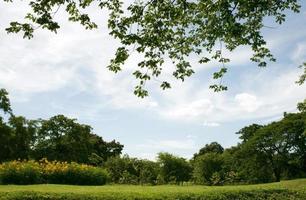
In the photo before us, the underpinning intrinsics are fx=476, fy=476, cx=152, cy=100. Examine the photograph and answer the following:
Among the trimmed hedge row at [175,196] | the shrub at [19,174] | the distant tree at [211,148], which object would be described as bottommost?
the trimmed hedge row at [175,196]

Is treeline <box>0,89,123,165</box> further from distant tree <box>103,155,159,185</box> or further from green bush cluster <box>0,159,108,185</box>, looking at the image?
green bush cluster <box>0,159,108,185</box>

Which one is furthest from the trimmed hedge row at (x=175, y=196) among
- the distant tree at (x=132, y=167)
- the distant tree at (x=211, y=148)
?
the distant tree at (x=211, y=148)

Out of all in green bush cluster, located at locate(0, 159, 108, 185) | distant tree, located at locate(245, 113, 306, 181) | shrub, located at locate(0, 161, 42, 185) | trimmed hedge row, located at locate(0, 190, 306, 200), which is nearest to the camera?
trimmed hedge row, located at locate(0, 190, 306, 200)

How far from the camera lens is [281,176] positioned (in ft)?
172

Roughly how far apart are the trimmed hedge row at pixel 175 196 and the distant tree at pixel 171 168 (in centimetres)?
2051

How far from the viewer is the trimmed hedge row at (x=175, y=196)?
53.1ft

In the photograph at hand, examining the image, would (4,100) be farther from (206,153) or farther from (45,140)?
(206,153)

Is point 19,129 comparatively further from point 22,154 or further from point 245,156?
point 245,156

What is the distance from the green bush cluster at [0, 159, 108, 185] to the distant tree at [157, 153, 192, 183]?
15.5 m

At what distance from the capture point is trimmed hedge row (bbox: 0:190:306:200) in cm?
1617

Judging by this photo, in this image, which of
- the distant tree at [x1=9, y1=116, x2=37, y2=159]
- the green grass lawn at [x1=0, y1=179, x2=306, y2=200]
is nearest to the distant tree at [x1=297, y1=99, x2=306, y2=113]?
the green grass lawn at [x1=0, y1=179, x2=306, y2=200]

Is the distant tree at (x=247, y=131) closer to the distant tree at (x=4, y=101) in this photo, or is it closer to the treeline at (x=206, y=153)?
the treeline at (x=206, y=153)

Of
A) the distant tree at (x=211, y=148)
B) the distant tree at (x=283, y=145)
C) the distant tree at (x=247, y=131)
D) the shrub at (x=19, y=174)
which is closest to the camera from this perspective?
the shrub at (x=19, y=174)

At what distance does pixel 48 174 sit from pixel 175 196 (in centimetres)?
880
